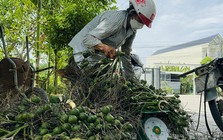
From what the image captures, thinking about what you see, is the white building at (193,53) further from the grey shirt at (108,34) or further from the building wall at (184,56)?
the grey shirt at (108,34)

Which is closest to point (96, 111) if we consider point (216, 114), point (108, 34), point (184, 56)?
point (108, 34)

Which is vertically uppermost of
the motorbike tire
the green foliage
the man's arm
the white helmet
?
the green foliage

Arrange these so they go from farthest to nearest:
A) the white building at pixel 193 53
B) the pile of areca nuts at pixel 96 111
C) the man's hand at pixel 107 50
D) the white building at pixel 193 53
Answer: the white building at pixel 193 53 → the white building at pixel 193 53 → the man's hand at pixel 107 50 → the pile of areca nuts at pixel 96 111

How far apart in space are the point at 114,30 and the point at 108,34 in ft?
0.21

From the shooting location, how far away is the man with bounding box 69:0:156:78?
2.22 metres

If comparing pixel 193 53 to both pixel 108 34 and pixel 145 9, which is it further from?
pixel 108 34

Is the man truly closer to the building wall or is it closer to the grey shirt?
the grey shirt

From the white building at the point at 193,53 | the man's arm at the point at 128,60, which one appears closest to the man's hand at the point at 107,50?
the man's arm at the point at 128,60

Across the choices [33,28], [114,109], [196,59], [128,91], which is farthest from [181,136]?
[196,59]

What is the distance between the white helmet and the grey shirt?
0.12 m

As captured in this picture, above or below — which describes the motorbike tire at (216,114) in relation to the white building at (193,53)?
below

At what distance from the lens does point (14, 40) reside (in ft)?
29.4

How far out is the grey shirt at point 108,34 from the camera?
7.44ft

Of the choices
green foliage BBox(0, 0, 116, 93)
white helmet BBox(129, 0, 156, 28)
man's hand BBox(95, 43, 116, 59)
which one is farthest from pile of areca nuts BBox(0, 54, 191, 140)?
green foliage BBox(0, 0, 116, 93)
